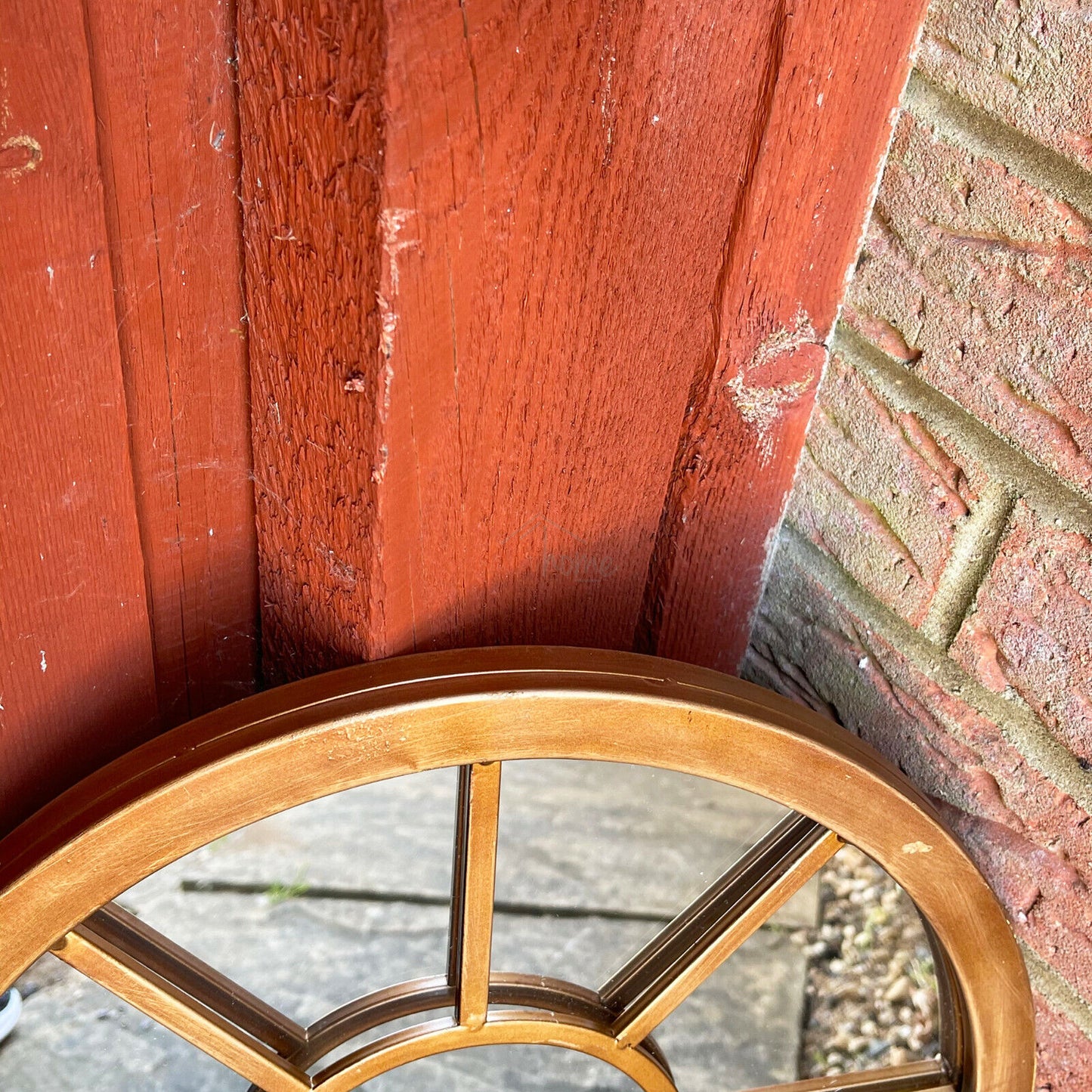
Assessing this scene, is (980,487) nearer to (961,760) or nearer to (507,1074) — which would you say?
(961,760)

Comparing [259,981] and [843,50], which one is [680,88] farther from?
[259,981]

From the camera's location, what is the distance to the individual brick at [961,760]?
705mm

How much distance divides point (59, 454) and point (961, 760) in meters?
0.62

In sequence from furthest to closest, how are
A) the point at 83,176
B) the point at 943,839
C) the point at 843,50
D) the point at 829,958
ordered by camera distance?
the point at 829,958 → the point at 943,839 → the point at 843,50 → the point at 83,176

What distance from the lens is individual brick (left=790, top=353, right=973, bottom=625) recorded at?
69 centimetres

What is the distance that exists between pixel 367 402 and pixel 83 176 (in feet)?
0.52

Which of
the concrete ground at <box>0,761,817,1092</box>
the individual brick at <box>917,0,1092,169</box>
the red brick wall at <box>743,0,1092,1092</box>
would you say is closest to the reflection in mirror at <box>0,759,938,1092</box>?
the concrete ground at <box>0,761,817,1092</box>

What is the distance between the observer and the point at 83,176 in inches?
17.8

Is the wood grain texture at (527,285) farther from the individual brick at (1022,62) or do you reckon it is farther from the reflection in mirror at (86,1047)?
the reflection in mirror at (86,1047)

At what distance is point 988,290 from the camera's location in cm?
61

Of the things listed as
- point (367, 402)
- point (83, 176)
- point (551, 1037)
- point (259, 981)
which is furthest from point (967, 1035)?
point (83, 176)

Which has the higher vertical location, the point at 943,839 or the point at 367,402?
the point at 367,402

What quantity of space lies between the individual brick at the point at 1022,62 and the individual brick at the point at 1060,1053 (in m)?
0.62

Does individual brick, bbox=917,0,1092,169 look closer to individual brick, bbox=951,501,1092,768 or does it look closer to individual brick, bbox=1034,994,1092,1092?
individual brick, bbox=951,501,1092,768
